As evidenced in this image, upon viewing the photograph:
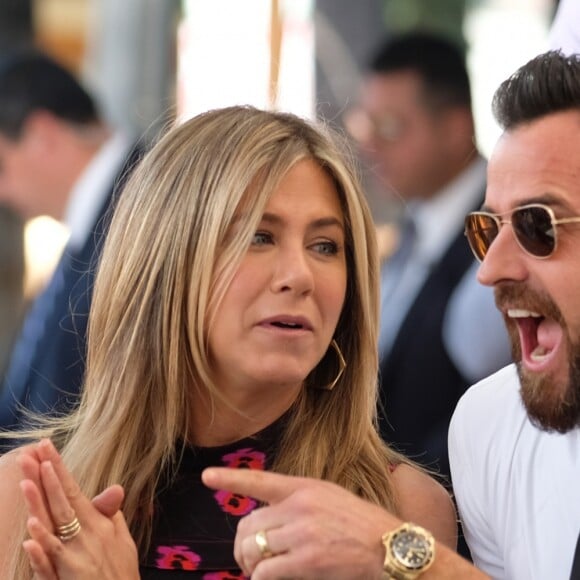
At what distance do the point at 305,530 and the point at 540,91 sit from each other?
0.98 meters

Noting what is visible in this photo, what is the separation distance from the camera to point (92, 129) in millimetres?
5840

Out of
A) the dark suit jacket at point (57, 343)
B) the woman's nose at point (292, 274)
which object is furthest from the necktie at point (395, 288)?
the woman's nose at point (292, 274)

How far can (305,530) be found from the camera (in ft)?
7.23

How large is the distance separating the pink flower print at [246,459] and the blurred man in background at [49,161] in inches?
76.6

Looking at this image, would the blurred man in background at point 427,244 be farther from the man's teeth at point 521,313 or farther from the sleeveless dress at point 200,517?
the man's teeth at point 521,313

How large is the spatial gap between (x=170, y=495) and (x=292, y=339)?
1.28ft

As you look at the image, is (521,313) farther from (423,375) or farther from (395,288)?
(395,288)

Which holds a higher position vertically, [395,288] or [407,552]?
[395,288]

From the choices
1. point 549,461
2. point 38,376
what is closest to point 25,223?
point 38,376

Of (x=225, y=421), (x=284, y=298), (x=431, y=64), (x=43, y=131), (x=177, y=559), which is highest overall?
(x=431, y=64)

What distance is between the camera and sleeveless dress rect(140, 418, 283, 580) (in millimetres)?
2656

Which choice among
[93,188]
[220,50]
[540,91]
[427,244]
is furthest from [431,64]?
[540,91]

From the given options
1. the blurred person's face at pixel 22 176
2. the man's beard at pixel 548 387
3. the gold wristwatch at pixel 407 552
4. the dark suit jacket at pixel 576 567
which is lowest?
the dark suit jacket at pixel 576 567

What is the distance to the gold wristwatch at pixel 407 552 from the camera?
2254mm
